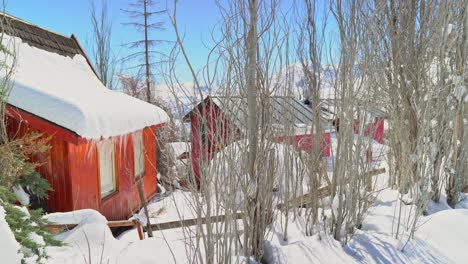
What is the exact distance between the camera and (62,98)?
17.8 feet

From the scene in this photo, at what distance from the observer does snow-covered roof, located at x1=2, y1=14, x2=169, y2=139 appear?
525cm

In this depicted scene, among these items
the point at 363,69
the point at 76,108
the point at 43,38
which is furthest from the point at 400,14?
the point at 43,38

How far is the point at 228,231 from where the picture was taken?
267 cm

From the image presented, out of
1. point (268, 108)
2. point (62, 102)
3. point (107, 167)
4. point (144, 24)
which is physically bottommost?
point (107, 167)

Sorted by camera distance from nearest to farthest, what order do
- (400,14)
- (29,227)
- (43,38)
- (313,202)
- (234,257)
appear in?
(234,257)
(29,227)
(313,202)
(400,14)
(43,38)

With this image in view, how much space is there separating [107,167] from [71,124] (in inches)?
89.4

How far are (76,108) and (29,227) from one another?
→ 2.44 metres

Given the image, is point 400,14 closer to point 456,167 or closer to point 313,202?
point 456,167

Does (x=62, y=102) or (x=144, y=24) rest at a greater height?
(x=144, y=24)

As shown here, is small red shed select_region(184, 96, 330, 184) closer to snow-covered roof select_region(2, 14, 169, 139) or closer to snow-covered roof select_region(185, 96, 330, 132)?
snow-covered roof select_region(185, 96, 330, 132)

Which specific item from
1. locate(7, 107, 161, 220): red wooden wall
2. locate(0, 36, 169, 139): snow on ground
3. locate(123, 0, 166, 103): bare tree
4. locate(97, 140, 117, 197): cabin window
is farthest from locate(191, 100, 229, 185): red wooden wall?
locate(123, 0, 166, 103): bare tree

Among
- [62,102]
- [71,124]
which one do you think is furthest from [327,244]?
[62,102]

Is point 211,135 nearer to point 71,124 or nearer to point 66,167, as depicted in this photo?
point 71,124

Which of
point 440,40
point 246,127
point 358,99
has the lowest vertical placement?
point 246,127
